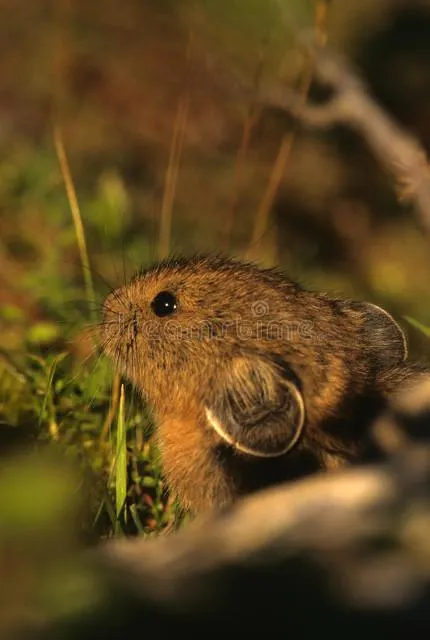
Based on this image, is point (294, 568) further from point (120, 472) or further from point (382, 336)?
point (382, 336)

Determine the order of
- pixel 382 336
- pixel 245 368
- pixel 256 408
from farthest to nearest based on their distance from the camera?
pixel 382 336
pixel 245 368
pixel 256 408

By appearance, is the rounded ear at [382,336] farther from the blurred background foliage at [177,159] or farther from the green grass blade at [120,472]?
the green grass blade at [120,472]

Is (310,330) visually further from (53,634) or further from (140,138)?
(140,138)

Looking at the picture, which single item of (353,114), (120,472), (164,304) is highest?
(353,114)

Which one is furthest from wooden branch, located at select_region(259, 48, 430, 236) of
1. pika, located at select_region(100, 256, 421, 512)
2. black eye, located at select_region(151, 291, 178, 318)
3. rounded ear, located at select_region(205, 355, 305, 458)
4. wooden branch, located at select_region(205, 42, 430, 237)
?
rounded ear, located at select_region(205, 355, 305, 458)

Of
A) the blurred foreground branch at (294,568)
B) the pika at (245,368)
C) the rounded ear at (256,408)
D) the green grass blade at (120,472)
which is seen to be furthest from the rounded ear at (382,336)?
the blurred foreground branch at (294,568)

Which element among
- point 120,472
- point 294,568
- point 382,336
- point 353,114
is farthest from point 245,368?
point 353,114

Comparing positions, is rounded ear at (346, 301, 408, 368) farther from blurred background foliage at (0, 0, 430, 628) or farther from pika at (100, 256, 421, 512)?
blurred background foliage at (0, 0, 430, 628)

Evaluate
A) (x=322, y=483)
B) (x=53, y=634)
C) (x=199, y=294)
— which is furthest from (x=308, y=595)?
(x=199, y=294)
